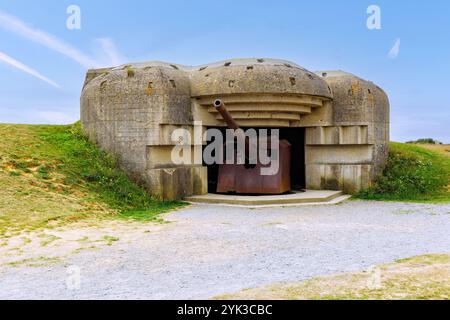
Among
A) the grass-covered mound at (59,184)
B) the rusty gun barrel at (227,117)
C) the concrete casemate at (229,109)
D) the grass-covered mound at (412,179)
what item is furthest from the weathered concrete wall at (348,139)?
the grass-covered mound at (59,184)

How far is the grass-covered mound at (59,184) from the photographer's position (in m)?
8.59

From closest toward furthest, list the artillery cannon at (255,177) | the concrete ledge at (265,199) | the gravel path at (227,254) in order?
the gravel path at (227,254)
the concrete ledge at (265,199)
the artillery cannon at (255,177)

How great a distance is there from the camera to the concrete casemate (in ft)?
38.9

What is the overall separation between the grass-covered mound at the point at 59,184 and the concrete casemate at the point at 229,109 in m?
0.63

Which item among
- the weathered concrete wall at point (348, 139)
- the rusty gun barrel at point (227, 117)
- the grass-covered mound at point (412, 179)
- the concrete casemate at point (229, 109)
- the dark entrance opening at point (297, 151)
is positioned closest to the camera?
the rusty gun barrel at point (227, 117)

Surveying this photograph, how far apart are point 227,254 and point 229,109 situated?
7078mm

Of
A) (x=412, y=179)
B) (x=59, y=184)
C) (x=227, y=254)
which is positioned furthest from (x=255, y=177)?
(x=227, y=254)

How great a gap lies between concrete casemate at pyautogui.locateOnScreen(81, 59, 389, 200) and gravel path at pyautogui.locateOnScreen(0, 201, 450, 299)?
10.3 feet

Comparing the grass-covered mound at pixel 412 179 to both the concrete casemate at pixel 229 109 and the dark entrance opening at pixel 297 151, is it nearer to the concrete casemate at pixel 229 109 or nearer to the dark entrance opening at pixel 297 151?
the concrete casemate at pixel 229 109

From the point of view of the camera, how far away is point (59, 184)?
408 inches

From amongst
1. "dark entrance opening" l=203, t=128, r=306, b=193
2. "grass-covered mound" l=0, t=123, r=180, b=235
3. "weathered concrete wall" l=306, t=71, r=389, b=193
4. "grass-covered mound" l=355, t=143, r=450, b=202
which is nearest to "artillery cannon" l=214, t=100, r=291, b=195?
"weathered concrete wall" l=306, t=71, r=389, b=193

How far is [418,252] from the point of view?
588 cm

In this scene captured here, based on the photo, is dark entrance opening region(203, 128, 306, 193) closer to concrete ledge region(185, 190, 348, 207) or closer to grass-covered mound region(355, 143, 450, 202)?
grass-covered mound region(355, 143, 450, 202)
